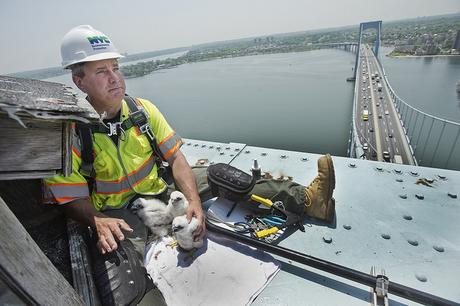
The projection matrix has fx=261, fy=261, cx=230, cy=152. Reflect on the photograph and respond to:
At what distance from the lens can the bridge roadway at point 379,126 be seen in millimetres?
15203

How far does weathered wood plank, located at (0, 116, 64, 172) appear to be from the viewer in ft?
1.90

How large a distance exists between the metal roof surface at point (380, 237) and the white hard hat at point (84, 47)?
1671 mm

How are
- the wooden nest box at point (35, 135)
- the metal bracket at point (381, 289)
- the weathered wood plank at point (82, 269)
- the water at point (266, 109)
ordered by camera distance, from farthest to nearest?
the water at point (266, 109) → the metal bracket at point (381, 289) → the weathered wood plank at point (82, 269) → the wooden nest box at point (35, 135)

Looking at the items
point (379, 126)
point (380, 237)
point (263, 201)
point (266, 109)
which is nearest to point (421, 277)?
point (380, 237)

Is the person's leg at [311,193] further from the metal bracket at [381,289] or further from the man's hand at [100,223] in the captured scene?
the man's hand at [100,223]

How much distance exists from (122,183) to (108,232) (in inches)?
15.9

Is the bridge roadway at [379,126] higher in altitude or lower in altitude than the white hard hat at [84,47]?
lower

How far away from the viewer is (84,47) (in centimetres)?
161

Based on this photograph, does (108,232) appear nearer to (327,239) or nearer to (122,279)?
(122,279)

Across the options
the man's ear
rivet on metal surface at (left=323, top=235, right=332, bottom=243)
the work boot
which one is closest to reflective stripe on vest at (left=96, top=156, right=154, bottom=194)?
the man's ear

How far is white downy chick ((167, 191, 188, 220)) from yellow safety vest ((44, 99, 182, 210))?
0.89 ft

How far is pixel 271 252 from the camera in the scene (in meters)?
1.52

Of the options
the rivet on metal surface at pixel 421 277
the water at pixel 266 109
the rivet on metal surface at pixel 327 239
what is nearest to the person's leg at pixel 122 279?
the rivet on metal surface at pixel 327 239

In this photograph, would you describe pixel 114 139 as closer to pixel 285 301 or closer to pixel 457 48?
pixel 285 301
